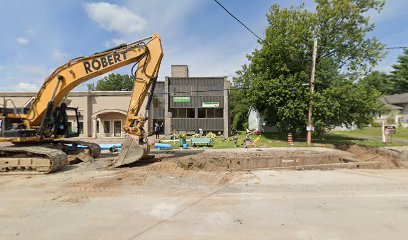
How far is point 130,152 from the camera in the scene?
8.63m

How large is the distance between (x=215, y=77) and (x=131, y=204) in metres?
23.4

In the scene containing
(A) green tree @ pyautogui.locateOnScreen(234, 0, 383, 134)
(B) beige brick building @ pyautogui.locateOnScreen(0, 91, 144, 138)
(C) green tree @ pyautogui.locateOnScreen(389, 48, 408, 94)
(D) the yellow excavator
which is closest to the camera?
(D) the yellow excavator

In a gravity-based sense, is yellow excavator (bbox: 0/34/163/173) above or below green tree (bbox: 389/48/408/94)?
below

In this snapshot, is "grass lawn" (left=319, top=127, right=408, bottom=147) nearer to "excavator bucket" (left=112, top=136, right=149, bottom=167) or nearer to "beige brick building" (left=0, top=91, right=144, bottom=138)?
"excavator bucket" (left=112, top=136, right=149, bottom=167)

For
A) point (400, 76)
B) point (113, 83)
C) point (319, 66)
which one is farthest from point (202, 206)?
point (400, 76)

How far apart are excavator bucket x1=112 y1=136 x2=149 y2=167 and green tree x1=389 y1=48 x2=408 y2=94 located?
72.2 m

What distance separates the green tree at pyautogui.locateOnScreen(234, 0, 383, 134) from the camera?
18.0m

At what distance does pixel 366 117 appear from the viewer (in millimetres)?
19688

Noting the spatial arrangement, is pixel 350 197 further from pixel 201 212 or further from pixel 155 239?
pixel 155 239

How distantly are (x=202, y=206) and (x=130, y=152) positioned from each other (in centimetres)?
468

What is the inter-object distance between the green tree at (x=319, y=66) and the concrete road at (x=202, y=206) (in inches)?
444

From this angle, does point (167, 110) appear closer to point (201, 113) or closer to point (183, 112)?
point (183, 112)

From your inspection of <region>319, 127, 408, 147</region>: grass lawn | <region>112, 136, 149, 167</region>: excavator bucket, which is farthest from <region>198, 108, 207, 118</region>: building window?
<region>112, 136, 149, 167</region>: excavator bucket

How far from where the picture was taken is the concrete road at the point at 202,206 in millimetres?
3865
